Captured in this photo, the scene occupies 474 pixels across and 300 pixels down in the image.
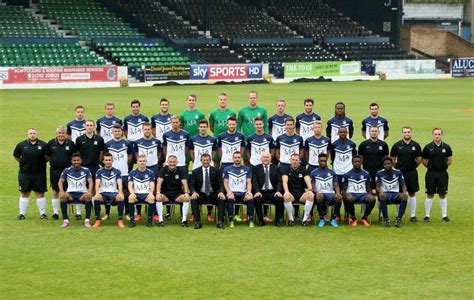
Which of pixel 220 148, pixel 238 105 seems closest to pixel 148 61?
pixel 238 105

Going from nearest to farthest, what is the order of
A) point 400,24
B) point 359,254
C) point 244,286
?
point 244,286
point 359,254
point 400,24

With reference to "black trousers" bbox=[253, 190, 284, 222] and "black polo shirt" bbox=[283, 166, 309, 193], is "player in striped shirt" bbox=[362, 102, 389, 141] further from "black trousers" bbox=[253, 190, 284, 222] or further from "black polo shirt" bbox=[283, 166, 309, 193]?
"black trousers" bbox=[253, 190, 284, 222]

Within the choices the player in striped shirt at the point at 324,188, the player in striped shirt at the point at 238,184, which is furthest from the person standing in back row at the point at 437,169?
the player in striped shirt at the point at 238,184

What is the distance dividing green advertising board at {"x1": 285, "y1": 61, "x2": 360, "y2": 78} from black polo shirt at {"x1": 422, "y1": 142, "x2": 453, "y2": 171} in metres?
46.0

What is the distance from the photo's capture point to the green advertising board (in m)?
64.1

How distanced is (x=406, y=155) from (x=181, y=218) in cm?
441

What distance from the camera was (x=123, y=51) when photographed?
6162cm

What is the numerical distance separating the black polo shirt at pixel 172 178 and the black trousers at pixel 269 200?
141 centimetres

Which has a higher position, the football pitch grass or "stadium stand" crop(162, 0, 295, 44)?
"stadium stand" crop(162, 0, 295, 44)

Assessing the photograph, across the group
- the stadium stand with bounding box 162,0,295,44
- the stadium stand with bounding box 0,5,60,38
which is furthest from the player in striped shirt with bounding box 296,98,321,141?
the stadium stand with bounding box 162,0,295,44

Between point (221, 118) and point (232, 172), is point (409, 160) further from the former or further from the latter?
point (221, 118)

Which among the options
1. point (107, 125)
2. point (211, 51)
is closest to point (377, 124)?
point (107, 125)

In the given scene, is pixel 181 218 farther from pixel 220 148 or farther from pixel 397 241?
pixel 397 241

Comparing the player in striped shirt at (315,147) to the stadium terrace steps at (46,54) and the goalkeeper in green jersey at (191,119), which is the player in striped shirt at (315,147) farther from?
the stadium terrace steps at (46,54)
